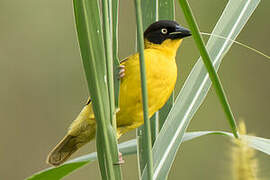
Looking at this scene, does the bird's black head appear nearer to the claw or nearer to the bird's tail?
the claw

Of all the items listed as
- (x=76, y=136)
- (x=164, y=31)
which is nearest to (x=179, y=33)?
(x=164, y=31)

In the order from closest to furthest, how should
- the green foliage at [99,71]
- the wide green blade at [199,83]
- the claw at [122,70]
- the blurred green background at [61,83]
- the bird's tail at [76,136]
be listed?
the green foliage at [99,71]
the wide green blade at [199,83]
the claw at [122,70]
the bird's tail at [76,136]
the blurred green background at [61,83]

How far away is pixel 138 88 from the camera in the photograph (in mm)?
2764

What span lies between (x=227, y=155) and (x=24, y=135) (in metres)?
5.78

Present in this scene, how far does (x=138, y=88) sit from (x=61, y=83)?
4124 millimetres

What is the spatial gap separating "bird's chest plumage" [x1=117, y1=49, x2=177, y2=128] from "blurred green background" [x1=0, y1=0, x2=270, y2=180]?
354cm

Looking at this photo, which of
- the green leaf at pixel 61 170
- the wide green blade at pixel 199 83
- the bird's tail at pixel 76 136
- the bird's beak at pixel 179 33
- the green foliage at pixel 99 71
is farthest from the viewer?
the bird's beak at pixel 179 33

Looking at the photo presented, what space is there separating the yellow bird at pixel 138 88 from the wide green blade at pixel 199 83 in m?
0.51

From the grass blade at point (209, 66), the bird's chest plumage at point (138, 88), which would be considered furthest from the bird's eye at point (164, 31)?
the grass blade at point (209, 66)

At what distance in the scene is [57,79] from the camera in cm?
678

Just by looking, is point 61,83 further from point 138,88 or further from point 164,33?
point 138,88

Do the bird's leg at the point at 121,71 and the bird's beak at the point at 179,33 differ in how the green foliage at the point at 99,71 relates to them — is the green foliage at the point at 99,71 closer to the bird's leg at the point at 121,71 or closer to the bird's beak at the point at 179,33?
the bird's leg at the point at 121,71

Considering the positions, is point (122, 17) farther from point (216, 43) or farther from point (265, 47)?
point (216, 43)

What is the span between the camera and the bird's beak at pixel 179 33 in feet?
10.4
